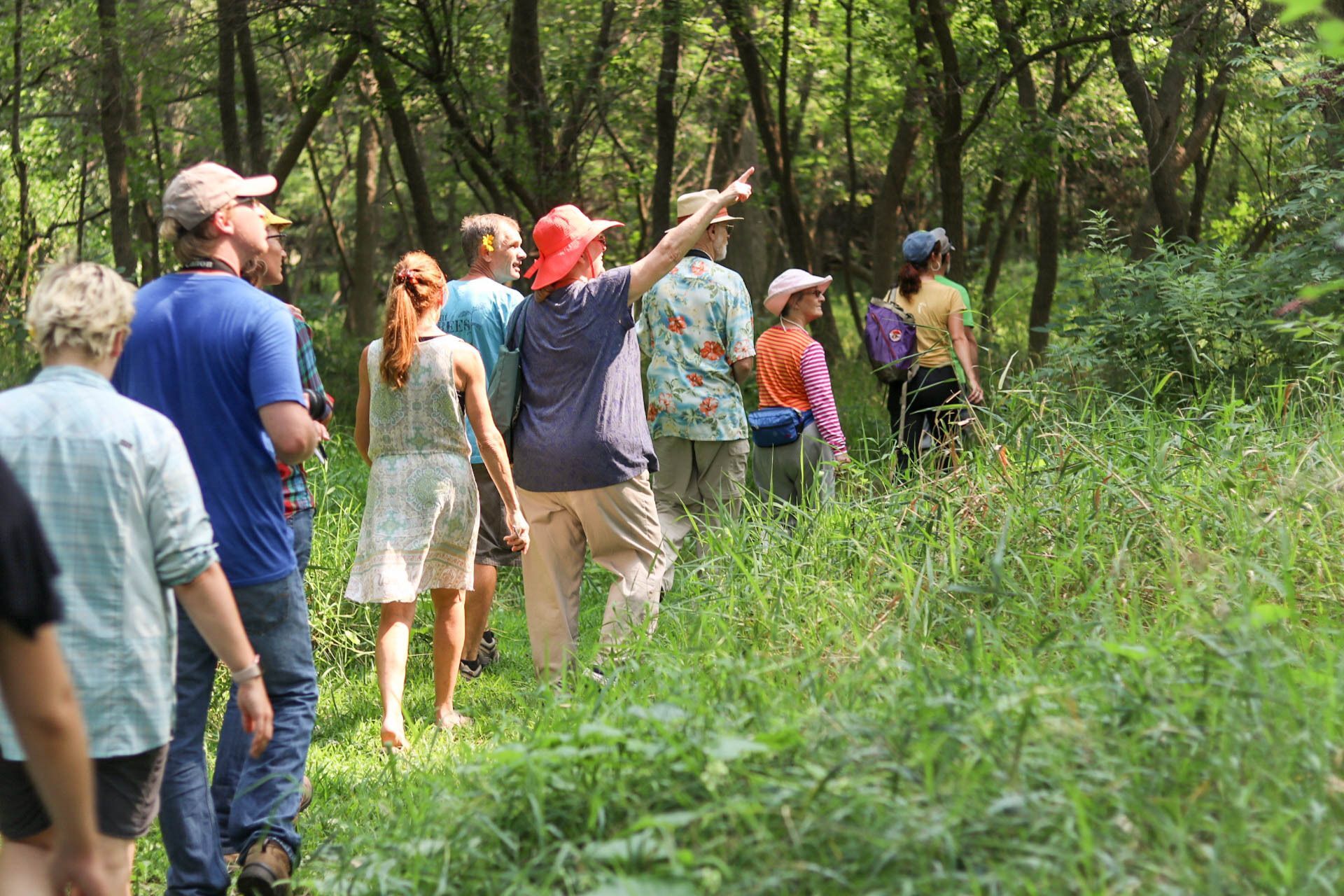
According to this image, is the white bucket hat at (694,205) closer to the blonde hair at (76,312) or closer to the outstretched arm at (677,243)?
the outstretched arm at (677,243)

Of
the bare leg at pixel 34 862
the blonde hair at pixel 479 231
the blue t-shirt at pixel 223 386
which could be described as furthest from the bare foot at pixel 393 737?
the blonde hair at pixel 479 231

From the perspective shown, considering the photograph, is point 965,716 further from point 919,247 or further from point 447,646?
point 919,247

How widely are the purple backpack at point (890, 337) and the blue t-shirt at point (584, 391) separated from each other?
2528mm

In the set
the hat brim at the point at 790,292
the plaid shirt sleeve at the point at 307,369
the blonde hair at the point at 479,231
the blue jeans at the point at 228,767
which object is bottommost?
the blue jeans at the point at 228,767

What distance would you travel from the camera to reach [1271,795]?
2691mm

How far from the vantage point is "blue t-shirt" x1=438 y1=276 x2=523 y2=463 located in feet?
20.0

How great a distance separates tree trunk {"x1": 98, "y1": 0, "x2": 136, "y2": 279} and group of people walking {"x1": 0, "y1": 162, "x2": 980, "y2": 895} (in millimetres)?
7918

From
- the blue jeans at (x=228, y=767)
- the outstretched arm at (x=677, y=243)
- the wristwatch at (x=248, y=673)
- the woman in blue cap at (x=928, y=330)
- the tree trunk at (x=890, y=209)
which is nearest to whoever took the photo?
the wristwatch at (x=248, y=673)

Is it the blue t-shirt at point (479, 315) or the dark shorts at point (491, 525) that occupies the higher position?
the blue t-shirt at point (479, 315)

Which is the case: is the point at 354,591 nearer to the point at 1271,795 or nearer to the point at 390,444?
the point at 390,444

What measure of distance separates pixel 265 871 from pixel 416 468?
71.9 inches

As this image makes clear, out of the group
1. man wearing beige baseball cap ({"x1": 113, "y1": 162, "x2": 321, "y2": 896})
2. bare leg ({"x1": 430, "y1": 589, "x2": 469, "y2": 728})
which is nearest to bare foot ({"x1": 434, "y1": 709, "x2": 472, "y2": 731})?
bare leg ({"x1": 430, "y1": 589, "x2": 469, "y2": 728})

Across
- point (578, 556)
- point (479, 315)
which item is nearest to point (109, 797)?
point (578, 556)

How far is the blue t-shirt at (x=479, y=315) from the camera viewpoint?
20.0 ft
